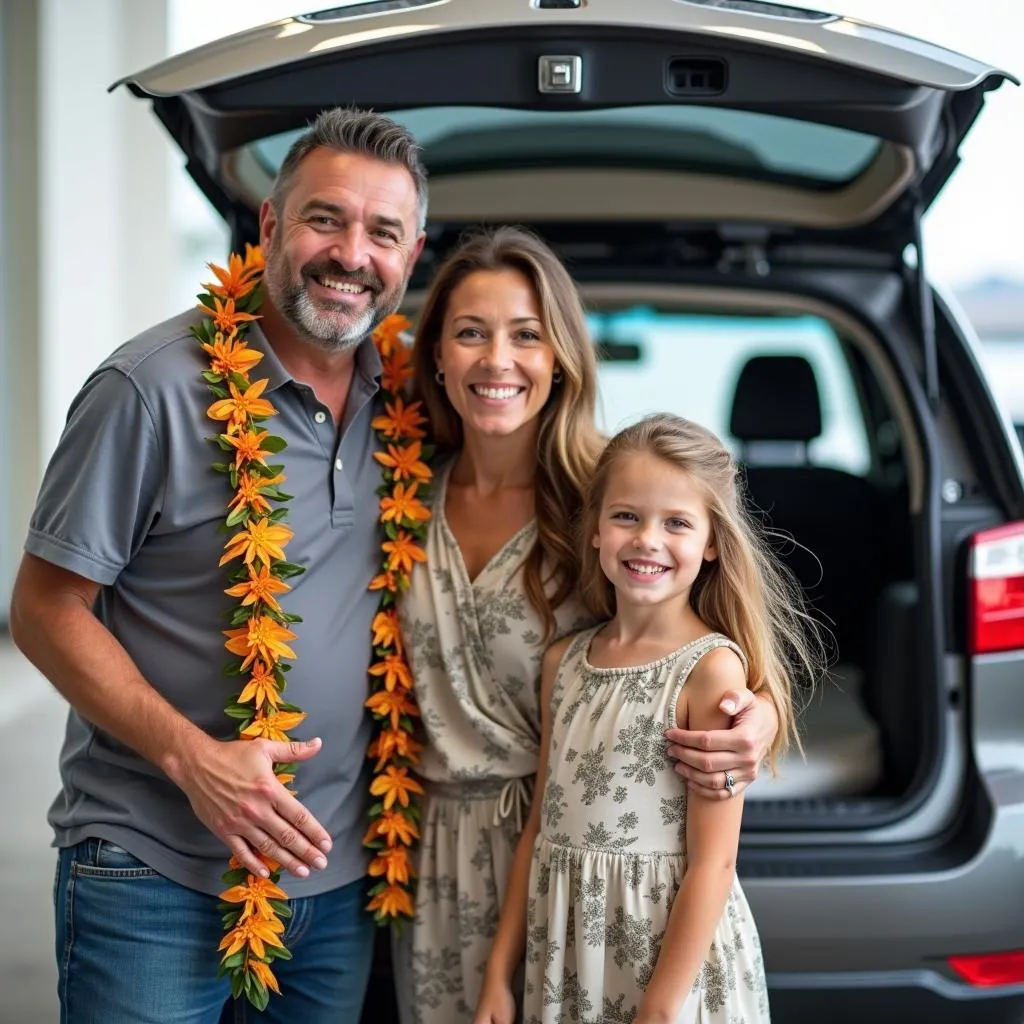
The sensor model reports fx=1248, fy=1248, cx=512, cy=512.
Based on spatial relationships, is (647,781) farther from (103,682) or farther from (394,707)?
(103,682)

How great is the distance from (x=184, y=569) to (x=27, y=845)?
9.34ft

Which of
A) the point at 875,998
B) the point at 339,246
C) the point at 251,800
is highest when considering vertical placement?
the point at 339,246

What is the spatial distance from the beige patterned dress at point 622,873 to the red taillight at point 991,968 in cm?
43

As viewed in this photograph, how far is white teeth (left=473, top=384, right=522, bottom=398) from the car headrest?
1488 millimetres

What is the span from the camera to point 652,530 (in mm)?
1864

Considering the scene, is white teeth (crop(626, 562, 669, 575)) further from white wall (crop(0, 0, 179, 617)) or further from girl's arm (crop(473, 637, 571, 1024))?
white wall (crop(0, 0, 179, 617))

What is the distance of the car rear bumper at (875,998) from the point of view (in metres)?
2.07

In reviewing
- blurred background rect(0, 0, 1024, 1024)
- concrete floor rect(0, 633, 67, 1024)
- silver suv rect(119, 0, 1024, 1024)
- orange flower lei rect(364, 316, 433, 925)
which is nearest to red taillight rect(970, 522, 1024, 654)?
silver suv rect(119, 0, 1024, 1024)

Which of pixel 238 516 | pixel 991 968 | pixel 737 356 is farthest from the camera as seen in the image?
pixel 737 356

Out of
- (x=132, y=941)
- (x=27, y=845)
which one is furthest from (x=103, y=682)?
(x=27, y=845)

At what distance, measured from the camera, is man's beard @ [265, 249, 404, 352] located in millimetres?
1998

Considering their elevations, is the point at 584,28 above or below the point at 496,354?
above

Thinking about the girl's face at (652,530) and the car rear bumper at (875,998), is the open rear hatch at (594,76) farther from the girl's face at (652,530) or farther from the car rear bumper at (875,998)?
the girl's face at (652,530)

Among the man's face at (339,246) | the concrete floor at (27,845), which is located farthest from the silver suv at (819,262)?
the concrete floor at (27,845)
